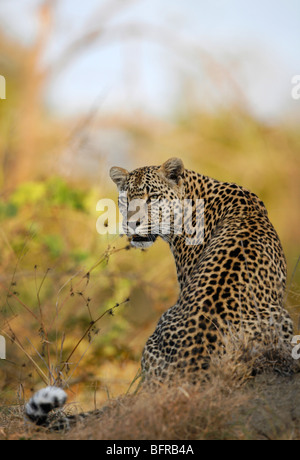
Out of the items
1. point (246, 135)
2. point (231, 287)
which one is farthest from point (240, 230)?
point (246, 135)

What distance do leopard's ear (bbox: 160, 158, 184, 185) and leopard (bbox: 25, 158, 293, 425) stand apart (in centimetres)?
1

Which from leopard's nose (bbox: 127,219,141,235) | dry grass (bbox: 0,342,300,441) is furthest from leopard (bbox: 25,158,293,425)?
dry grass (bbox: 0,342,300,441)

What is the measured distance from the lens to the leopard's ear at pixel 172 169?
24.4 feet

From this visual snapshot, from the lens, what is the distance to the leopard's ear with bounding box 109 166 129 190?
7.67 meters

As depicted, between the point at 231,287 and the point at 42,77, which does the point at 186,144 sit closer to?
the point at 42,77

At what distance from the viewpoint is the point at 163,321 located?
612 cm

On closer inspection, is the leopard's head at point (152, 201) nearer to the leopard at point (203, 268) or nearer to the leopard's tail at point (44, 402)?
the leopard at point (203, 268)

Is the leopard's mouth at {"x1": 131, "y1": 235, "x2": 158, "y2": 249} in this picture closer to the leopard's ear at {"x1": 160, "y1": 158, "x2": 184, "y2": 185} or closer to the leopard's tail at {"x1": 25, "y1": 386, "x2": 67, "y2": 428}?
the leopard's ear at {"x1": 160, "y1": 158, "x2": 184, "y2": 185}

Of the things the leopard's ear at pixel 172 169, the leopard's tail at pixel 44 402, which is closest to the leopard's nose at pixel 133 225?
the leopard's ear at pixel 172 169

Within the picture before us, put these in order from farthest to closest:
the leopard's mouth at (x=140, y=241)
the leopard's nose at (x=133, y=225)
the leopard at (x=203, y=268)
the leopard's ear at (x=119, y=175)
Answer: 1. the leopard's ear at (x=119, y=175)
2. the leopard's mouth at (x=140, y=241)
3. the leopard's nose at (x=133, y=225)
4. the leopard at (x=203, y=268)

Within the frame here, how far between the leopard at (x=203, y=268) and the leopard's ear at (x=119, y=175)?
11mm

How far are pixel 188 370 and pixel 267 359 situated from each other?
0.75 meters

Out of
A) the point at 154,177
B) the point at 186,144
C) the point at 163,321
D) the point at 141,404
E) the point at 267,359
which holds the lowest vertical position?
the point at 141,404

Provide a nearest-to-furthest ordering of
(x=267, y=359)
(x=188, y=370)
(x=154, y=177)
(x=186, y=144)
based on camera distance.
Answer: (x=188, y=370) → (x=267, y=359) → (x=154, y=177) → (x=186, y=144)
